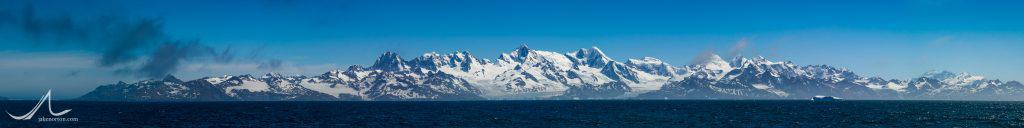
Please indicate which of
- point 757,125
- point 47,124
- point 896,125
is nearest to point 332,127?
point 47,124

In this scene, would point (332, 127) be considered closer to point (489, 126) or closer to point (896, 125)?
point (489, 126)

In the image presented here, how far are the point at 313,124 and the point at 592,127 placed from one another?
4393 cm

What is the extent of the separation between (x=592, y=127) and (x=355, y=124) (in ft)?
127

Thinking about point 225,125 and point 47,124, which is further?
point 225,125

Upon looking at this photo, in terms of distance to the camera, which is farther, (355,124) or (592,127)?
(355,124)

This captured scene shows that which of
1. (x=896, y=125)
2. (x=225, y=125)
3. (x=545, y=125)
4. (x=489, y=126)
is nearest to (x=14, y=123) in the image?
(x=225, y=125)

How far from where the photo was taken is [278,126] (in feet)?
447

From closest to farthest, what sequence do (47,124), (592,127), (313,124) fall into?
(47,124) < (592,127) < (313,124)

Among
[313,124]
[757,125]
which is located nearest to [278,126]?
[313,124]

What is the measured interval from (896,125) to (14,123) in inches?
5224

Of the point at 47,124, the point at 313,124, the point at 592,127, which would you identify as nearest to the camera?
the point at 47,124

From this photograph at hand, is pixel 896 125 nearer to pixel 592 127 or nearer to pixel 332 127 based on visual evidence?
pixel 592 127

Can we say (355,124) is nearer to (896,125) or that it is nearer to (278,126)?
(278,126)

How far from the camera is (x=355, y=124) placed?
144 m
